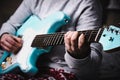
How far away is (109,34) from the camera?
3.10ft

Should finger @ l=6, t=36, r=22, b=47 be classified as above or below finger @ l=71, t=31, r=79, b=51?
above

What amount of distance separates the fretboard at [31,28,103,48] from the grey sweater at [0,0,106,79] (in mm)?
65

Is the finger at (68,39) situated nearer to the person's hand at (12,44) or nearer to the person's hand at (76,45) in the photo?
the person's hand at (76,45)

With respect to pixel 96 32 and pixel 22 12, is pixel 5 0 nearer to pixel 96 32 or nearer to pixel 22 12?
pixel 22 12

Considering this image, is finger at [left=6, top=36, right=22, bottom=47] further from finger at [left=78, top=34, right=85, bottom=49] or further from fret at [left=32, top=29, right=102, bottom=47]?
finger at [left=78, top=34, right=85, bottom=49]

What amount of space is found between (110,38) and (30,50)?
40 centimetres

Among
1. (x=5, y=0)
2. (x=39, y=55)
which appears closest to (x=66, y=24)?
(x=39, y=55)

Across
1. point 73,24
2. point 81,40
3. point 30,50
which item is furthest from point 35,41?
point 81,40

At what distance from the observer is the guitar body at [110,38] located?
36.0 inches

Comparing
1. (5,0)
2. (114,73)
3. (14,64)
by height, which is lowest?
(114,73)

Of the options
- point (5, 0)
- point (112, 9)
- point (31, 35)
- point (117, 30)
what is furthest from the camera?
point (5, 0)

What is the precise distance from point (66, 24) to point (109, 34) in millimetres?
328

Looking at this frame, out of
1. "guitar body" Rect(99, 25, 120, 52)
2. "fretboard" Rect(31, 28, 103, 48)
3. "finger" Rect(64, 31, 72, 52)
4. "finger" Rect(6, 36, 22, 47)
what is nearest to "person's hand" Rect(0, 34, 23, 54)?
"finger" Rect(6, 36, 22, 47)

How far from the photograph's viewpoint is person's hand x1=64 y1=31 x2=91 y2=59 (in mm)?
995
